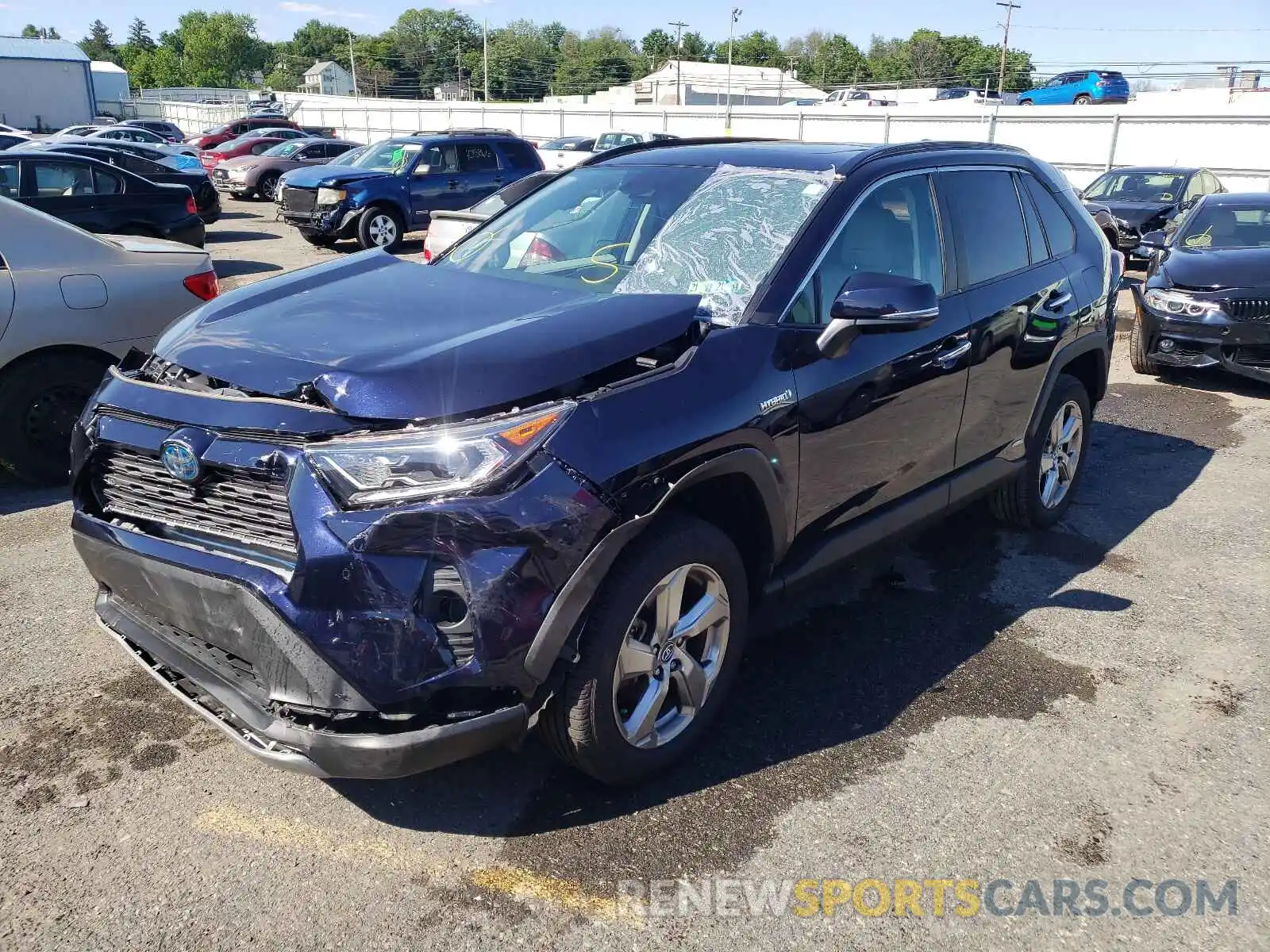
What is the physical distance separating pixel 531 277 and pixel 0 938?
2578 millimetres

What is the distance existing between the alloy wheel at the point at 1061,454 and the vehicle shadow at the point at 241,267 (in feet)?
35.8

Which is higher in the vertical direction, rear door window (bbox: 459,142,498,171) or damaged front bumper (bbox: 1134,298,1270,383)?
rear door window (bbox: 459,142,498,171)

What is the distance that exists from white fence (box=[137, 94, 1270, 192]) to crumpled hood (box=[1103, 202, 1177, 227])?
2512 mm

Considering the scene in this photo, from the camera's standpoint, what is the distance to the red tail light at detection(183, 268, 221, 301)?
5.61 m

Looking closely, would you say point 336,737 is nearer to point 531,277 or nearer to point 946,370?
point 531,277

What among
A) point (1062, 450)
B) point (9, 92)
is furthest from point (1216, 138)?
point (9, 92)

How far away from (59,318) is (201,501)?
3281 mm

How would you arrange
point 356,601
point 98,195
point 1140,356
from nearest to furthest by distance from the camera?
point 356,601 → point 1140,356 → point 98,195

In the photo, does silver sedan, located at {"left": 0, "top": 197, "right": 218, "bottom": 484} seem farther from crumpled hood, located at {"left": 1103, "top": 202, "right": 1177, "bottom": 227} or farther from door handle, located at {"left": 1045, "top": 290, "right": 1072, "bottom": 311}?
crumpled hood, located at {"left": 1103, "top": 202, "right": 1177, "bottom": 227}

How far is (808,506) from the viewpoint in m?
3.33

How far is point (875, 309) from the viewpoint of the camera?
120 inches

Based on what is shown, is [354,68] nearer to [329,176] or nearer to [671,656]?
[329,176]

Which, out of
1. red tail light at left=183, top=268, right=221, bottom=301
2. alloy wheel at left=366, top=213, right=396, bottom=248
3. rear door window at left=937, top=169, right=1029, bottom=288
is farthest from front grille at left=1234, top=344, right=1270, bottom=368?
alloy wheel at left=366, top=213, right=396, bottom=248

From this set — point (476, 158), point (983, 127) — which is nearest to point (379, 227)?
point (476, 158)
